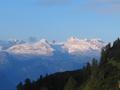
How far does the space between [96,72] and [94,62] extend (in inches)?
1249

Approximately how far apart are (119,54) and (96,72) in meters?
31.4

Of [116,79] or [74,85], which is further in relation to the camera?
[74,85]

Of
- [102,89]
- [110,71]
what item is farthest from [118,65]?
[102,89]

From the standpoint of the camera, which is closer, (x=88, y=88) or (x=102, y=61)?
(x=88, y=88)

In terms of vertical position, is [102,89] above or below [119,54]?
below

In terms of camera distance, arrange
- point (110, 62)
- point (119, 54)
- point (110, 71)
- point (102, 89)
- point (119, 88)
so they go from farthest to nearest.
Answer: point (119, 54)
point (110, 62)
point (110, 71)
point (102, 89)
point (119, 88)

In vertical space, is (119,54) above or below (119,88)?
above

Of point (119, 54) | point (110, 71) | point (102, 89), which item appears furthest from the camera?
point (119, 54)

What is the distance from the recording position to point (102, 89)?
137m

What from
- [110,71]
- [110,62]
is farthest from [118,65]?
[110,62]

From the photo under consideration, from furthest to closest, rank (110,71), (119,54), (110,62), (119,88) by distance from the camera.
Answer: (119,54) < (110,62) < (110,71) < (119,88)

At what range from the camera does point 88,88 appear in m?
144

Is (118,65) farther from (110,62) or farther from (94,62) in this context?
(94,62)

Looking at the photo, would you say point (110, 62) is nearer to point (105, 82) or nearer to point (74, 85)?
point (74, 85)
